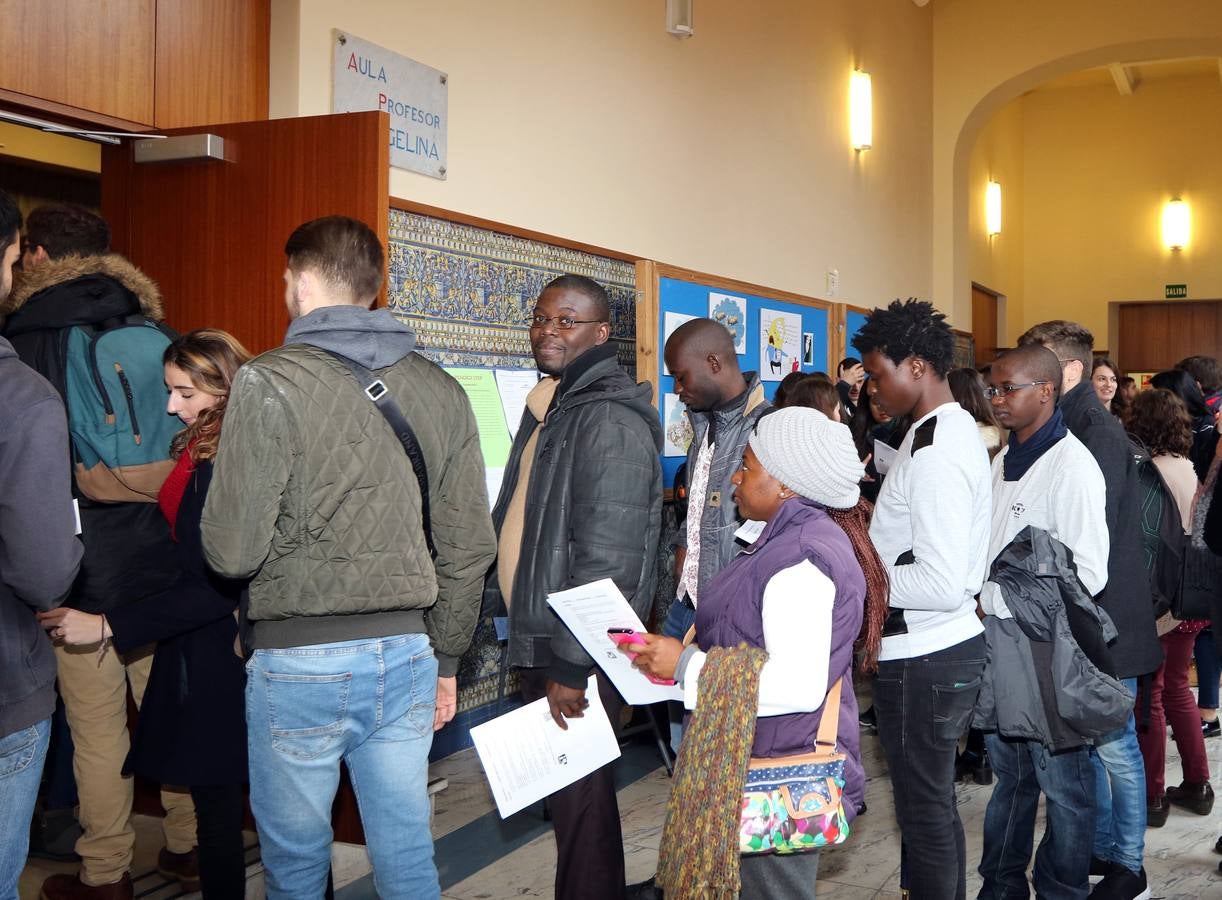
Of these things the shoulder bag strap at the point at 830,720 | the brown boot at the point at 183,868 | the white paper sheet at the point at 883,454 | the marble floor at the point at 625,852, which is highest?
the white paper sheet at the point at 883,454

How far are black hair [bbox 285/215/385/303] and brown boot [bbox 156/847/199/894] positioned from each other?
1869 millimetres

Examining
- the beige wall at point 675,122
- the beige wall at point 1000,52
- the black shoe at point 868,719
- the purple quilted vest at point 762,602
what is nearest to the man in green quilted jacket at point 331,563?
the purple quilted vest at point 762,602

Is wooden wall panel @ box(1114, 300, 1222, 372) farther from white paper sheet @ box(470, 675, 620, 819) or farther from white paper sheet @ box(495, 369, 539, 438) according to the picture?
white paper sheet @ box(470, 675, 620, 819)

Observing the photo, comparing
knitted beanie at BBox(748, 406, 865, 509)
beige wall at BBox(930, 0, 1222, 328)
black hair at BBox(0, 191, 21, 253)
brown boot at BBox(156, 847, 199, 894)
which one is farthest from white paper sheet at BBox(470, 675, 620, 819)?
beige wall at BBox(930, 0, 1222, 328)

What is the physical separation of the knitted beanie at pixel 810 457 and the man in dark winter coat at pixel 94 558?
5.97ft

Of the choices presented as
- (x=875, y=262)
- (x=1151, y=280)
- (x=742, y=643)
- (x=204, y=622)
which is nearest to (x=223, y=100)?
(x=204, y=622)

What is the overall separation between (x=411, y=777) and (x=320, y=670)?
320 millimetres

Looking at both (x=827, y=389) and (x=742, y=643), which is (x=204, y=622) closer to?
(x=742, y=643)

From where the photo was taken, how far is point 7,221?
180 centimetres

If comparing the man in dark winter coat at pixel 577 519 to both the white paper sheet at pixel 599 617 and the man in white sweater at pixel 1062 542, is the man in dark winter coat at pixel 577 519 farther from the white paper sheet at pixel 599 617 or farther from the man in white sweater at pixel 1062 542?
the man in white sweater at pixel 1062 542

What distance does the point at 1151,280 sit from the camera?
12.1m

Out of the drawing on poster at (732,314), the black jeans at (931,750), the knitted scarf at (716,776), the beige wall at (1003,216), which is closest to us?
the knitted scarf at (716,776)

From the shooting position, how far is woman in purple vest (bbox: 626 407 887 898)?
1.97 m

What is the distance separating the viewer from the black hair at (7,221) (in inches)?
69.9
